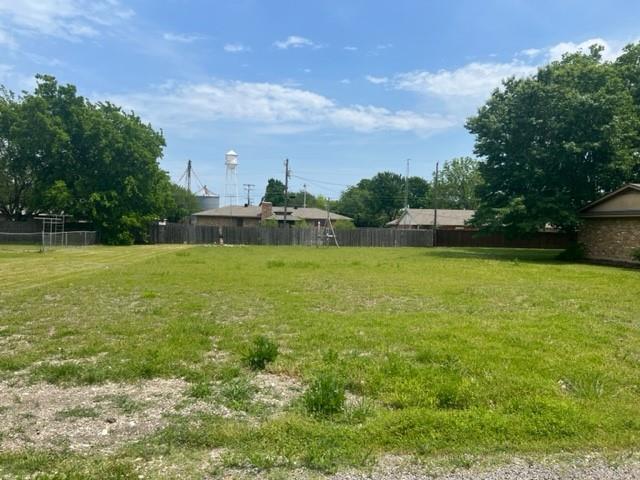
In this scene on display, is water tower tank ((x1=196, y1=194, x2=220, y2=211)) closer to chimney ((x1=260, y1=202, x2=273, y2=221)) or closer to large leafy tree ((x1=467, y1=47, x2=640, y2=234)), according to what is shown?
chimney ((x1=260, y1=202, x2=273, y2=221))

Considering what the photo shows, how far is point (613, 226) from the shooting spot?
2248 centimetres

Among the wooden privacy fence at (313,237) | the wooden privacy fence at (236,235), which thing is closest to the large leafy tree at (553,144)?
the wooden privacy fence at (313,237)

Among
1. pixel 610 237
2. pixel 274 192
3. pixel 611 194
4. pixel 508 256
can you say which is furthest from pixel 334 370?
pixel 274 192

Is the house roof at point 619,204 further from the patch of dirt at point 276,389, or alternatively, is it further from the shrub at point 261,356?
the patch of dirt at point 276,389

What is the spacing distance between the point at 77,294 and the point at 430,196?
7487 centimetres

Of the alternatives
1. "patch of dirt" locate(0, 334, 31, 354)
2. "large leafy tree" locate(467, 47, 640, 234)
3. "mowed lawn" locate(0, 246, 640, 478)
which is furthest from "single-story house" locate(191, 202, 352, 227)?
"patch of dirt" locate(0, 334, 31, 354)

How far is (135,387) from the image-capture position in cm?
456

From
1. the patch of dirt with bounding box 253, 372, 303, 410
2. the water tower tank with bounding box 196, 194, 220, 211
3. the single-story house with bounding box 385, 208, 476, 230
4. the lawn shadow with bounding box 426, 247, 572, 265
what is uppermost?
the water tower tank with bounding box 196, 194, 220, 211

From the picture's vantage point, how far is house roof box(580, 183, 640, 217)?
68.2ft

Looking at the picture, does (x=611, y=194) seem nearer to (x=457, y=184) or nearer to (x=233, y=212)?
(x=233, y=212)

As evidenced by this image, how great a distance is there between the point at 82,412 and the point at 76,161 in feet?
119

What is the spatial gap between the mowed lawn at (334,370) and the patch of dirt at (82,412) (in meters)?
0.04

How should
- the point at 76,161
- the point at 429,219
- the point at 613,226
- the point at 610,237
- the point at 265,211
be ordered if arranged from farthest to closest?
the point at 429,219
the point at 265,211
the point at 76,161
the point at 610,237
the point at 613,226

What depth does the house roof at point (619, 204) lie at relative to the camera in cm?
2080
